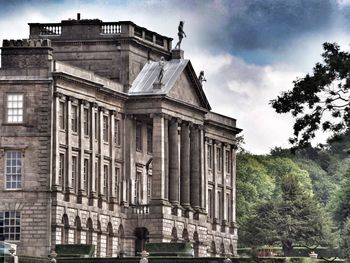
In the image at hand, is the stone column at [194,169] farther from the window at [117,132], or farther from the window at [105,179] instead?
the window at [105,179]

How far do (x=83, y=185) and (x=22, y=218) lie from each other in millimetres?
7435

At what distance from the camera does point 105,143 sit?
16550 centimetres

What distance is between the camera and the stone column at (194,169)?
582 ft

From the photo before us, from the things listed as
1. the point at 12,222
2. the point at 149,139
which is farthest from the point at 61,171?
the point at 149,139

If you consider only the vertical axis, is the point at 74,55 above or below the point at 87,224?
above

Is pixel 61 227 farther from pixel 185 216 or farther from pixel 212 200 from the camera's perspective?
pixel 212 200

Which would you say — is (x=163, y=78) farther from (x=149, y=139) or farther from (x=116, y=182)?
(x=116, y=182)

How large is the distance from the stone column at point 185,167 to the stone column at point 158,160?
5.81 metres

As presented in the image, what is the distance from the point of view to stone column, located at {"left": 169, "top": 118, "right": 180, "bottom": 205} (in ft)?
563

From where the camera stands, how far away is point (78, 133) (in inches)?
6280

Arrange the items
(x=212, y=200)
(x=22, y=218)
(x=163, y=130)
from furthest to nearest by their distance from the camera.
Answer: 1. (x=212, y=200)
2. (x=163, y=130)
3. (x=22, y=218)

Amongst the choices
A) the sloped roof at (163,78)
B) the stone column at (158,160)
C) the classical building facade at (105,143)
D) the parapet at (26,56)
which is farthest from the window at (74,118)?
the stone column at (158,160)

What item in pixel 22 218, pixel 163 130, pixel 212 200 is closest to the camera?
pixel 22 218

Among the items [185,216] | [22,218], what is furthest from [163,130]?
[22,218]
